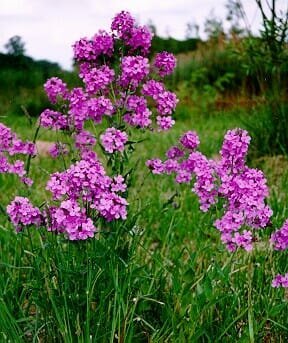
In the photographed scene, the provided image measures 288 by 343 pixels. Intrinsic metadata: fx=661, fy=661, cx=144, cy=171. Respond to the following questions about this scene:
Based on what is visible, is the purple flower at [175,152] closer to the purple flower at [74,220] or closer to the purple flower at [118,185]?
the purple flower at [118,185]

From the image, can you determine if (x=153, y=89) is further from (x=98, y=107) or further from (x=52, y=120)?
(x=52, y=120)

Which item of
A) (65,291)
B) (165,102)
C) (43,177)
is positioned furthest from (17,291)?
(43,177)

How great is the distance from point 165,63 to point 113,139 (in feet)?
1.49

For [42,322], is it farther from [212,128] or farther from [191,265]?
[212,128]

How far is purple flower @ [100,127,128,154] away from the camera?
2.07m

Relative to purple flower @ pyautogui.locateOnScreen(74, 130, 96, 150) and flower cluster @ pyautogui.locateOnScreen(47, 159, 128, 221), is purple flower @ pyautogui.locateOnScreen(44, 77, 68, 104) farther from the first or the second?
flower cluster @ pyautogui.locateOnScreen(47, 159, 128, 221)

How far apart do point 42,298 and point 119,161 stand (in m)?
0.53

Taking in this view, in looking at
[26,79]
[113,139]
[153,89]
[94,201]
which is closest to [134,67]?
[153,89]

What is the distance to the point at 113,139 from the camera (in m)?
2.08

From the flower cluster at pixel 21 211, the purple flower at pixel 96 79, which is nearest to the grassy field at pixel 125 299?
the flower cluster at pixel 21 211

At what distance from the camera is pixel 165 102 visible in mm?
2291

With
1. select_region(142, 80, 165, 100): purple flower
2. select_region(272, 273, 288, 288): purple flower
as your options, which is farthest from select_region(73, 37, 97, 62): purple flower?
select_region(272, 273, 288, 288): purple flower

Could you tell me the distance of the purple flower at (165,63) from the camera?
7.84ft

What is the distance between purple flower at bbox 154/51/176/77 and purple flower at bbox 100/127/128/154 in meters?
0.41
